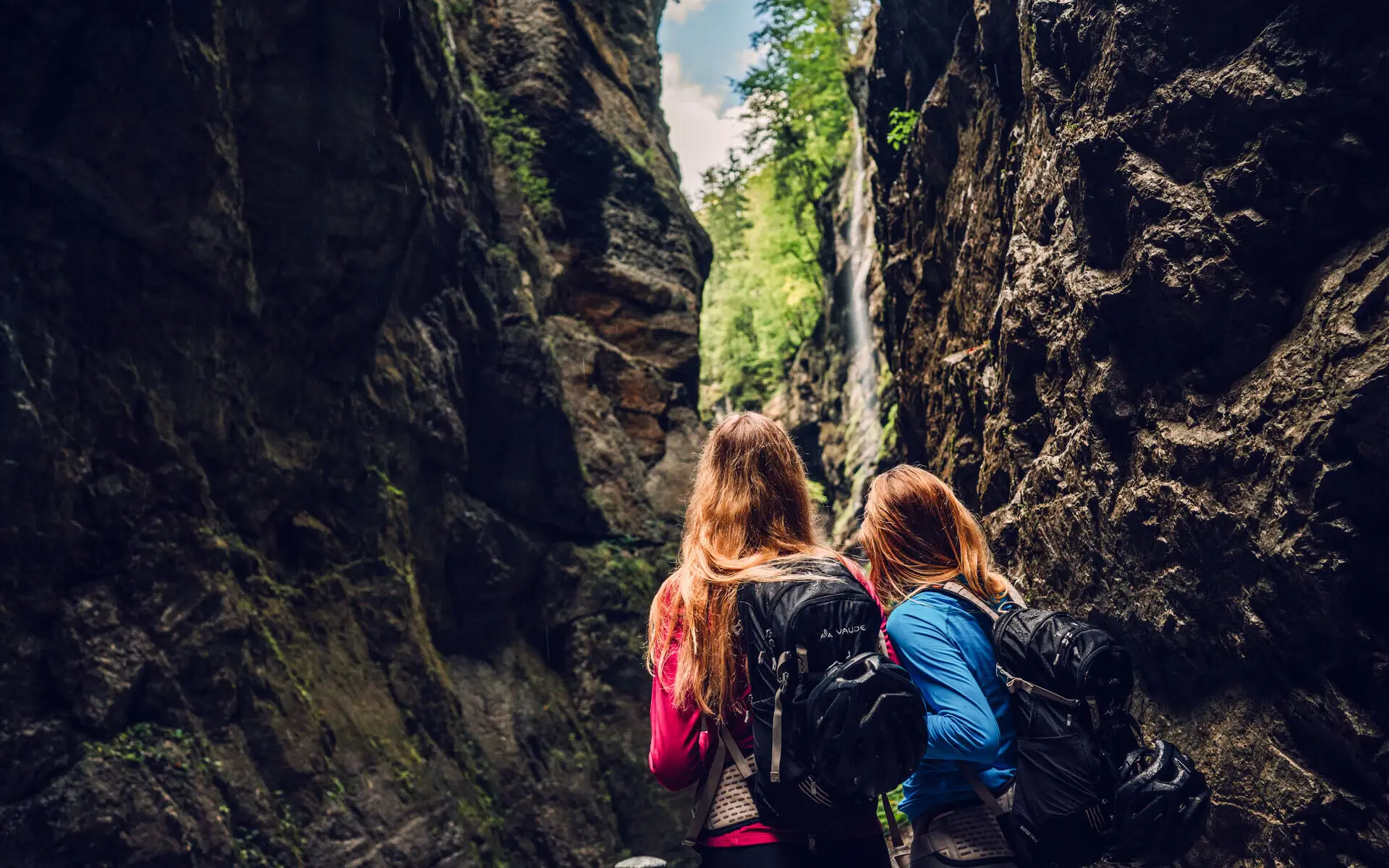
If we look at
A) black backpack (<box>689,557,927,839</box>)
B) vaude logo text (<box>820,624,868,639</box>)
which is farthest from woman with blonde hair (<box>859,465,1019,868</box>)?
vaude logo text (<box>820,624,868,639</box>)

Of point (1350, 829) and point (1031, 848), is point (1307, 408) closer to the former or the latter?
point (1350, 829)

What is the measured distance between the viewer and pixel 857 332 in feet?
57.6

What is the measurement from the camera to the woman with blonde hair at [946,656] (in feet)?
8.18

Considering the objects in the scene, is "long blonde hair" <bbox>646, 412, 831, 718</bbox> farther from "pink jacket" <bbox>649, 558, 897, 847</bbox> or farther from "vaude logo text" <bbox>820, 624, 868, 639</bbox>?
"vaude logo text" <bbox>820, 624, 868, 639</bbox>

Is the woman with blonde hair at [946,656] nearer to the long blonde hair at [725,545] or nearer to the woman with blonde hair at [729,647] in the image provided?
the woman with blonde hair at [729,647]

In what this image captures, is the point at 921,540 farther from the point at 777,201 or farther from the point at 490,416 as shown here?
the point at 777,201

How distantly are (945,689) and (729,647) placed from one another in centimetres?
71

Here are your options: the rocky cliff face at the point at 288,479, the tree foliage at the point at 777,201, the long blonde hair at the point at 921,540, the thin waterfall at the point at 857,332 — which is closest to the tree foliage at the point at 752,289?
the tree foliage at the point at 777,201

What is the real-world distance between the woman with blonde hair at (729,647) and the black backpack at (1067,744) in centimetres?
52

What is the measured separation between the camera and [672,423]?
15.6 metres

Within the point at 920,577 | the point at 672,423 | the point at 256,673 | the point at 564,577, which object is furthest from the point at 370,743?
the point at 672,423

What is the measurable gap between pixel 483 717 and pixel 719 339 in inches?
715

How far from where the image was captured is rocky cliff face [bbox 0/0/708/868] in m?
5.01

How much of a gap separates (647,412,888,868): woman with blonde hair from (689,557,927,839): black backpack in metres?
0.04
